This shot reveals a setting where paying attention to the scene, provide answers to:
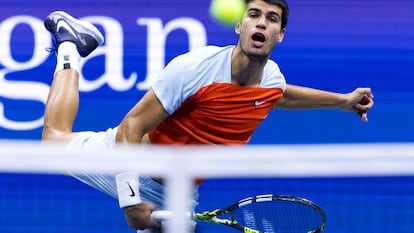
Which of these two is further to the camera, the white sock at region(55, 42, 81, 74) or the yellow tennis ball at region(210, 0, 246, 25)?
the white sock at region(55, 42, 81, 74)

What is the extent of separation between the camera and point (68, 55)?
511cm

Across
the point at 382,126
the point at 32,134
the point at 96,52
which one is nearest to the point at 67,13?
the point at 96,52

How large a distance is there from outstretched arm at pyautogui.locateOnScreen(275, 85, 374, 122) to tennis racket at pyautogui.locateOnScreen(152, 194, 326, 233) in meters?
0.63

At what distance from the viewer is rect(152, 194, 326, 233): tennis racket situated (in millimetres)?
4508

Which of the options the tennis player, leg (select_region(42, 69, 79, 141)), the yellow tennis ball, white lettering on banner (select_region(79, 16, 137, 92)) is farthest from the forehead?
white lettering on banner (select_region(79, 16, 137, 92))

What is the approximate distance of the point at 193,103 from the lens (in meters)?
4.53

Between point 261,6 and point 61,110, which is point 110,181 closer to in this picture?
point 61,110

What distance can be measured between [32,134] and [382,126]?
1856 mm

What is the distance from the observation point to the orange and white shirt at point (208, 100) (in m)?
4.40

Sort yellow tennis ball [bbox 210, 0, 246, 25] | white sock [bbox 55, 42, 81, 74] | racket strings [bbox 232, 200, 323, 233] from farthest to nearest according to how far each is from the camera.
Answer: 1. white sock [bbox 55, 42, 81, 74]
2. yellow tennis ball [bbox 210, 0, 246, 25]
3. racket strings [bbox 232, 200, 323, 233]

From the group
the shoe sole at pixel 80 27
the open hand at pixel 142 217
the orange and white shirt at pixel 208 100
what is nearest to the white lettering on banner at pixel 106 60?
the shoe sole at pixel 80 27

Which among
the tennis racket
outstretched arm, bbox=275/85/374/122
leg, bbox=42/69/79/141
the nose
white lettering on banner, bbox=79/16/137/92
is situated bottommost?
the tennis racket

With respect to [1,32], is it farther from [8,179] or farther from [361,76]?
[361,76]

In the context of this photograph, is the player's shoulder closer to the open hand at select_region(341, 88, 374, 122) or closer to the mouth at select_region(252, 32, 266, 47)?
the mouth at select_region(252, 32, 266, 47)
